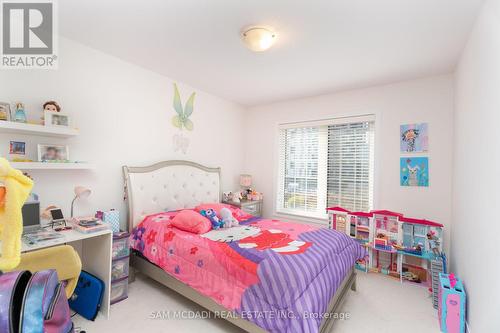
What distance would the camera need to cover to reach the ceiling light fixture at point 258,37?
77.5 inches

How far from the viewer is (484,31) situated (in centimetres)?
166

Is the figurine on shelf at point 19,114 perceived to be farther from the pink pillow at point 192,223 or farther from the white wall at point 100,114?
the pink pillow at point 192,223

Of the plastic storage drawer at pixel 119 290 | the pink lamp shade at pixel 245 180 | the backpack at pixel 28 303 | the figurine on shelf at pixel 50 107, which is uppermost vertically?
the figurine on shelf at pixel 50 107

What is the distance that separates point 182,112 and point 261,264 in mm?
2512

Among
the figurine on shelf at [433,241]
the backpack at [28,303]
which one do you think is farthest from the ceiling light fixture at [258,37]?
the figurine on shelf at [433,241]

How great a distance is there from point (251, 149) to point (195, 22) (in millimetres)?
2775

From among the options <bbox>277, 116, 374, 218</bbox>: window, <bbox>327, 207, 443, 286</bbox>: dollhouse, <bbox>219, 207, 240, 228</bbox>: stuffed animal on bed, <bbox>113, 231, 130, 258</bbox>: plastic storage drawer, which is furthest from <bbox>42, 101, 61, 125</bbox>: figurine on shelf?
<bbox>327, 207, 443, 286</bbox>: dollhouse

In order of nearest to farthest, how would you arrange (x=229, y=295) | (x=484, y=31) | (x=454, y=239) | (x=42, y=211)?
(x=484, y=31), (x=229, y=295), (x=42, y=211), (x=454, y=239)

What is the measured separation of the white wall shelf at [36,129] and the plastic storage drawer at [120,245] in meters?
1.07

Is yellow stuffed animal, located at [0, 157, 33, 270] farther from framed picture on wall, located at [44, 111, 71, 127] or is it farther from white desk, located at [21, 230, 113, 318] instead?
framed picture on wall, located at [44, 111, 71, 127]

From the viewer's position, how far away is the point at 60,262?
1.76m

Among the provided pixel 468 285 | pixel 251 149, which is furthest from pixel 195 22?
pixel 468 285

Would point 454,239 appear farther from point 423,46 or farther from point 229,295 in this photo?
point 229,295

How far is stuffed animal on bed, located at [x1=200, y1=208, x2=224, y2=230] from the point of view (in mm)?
2654
